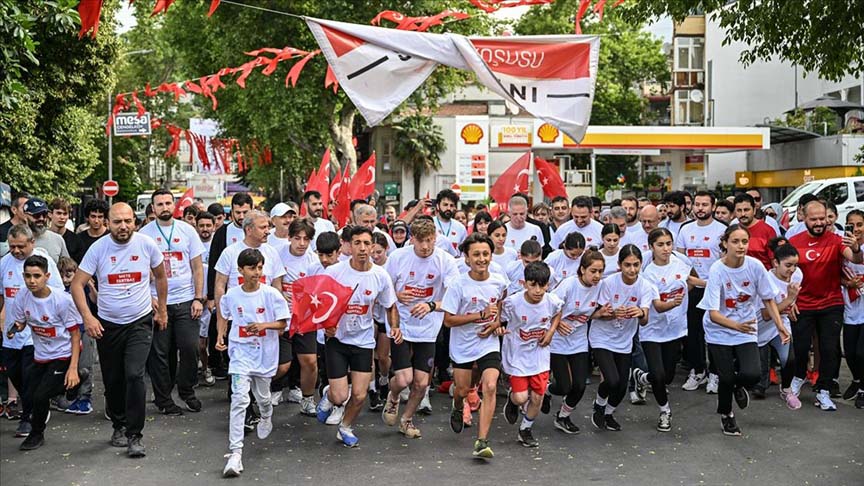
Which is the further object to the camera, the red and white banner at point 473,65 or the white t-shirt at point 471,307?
the red and white banner at point 473,65

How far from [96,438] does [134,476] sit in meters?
1.42

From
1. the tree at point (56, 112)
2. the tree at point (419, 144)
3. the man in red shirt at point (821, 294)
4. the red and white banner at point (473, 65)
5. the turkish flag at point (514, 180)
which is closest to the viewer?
the man in red shirt at point (821, 294)

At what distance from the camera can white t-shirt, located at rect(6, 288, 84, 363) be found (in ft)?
28.8

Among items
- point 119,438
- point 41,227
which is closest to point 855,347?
point 119,438

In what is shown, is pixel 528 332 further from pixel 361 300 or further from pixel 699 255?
pixel 699 255

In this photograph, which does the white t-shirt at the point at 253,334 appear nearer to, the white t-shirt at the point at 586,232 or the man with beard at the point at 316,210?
the man with beard at the point at 316,210

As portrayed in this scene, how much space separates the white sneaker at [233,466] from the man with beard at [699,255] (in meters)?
5.11

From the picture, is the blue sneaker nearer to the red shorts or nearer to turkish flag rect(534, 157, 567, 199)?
the red shorts

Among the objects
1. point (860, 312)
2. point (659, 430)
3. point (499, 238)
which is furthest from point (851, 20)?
point (659, 430)

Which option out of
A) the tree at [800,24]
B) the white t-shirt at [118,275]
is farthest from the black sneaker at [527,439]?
the tree at [800,24]

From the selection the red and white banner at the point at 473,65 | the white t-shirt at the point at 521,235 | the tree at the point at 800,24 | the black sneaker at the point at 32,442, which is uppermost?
the tree at the point at 800,24

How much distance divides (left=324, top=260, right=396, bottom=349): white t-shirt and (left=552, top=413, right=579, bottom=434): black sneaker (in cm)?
176

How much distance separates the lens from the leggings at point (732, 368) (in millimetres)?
8867

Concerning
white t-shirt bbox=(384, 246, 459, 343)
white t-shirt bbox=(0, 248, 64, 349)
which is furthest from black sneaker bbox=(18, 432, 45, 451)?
white t-shirt bbox=(384, 246, 459, 343)
